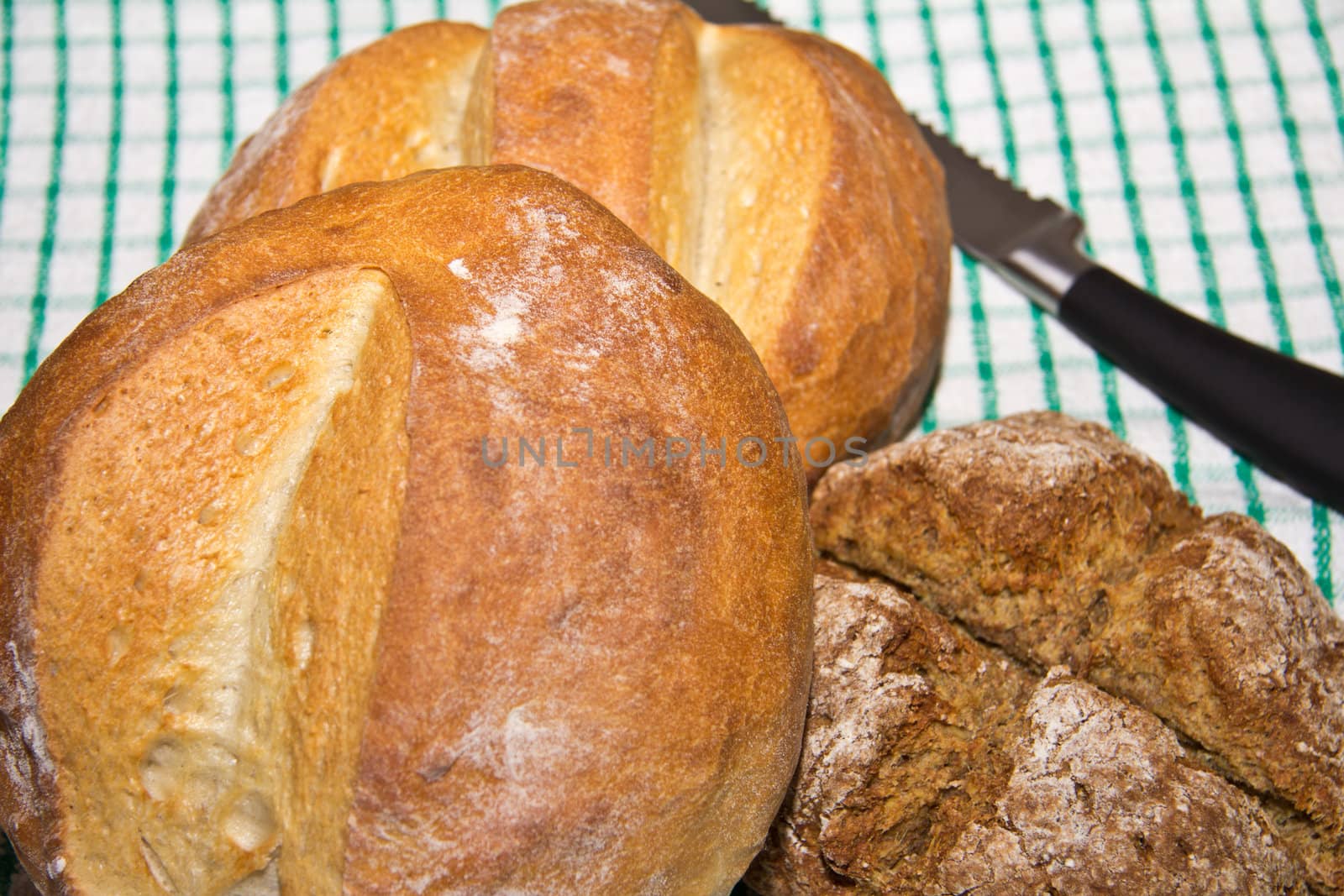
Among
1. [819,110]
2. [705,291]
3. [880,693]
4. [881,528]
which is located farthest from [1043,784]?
[819,110]

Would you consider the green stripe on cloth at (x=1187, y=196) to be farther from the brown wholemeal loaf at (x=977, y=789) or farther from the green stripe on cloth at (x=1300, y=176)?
the brown wholemeal loaf at (x=977, y=789)

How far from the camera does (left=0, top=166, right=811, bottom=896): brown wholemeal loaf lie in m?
1.15

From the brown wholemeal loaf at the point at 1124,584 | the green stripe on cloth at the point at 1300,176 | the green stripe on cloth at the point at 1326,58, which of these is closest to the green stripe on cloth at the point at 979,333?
the brown wholemeal loaf at the point at 1124,584

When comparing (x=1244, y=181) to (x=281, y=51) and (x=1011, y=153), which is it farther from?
(x=281, y=51)

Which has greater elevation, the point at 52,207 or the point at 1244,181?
the point at 52,207

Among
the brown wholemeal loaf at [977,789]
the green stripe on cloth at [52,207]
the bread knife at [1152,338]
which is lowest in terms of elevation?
the brown wholemeal loaf at [977,789]

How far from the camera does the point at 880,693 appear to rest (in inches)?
59.1

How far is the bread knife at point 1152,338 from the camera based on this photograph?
2037 millimetres

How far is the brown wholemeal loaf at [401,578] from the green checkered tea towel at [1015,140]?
44.9 inches

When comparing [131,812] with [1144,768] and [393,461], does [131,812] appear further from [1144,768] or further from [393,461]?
[1144,768]

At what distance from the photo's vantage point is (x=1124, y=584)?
5.27 ft

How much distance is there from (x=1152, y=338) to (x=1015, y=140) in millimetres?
683

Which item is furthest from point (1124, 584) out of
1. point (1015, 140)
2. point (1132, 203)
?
point (1015, 140)

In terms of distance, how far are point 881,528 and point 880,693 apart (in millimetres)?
295
